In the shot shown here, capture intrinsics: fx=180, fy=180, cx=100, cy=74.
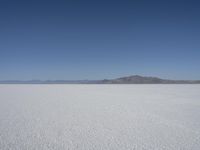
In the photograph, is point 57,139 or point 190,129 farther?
point 190,129

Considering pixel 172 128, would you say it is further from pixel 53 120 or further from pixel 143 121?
pixel 53 120

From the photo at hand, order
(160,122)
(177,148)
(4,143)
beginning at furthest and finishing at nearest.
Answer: (160,122), (4,143), (177,148)

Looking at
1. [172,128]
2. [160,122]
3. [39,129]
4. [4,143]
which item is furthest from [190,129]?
[4,143]

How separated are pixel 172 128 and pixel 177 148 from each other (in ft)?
4.01

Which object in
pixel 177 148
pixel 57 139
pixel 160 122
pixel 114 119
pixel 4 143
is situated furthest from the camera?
pixel 114 119

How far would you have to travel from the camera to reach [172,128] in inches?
166

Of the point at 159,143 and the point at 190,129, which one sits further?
the point at 190,129

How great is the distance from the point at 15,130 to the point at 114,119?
8.44ft

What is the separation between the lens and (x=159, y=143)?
3277 mm

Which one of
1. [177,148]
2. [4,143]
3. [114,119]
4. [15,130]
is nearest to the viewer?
[177,148]

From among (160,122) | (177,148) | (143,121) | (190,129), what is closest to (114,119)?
(143,121)

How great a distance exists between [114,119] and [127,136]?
1488 mm

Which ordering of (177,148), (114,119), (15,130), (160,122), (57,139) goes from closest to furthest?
(177,148) < (57,139) < (15,130) < (160,122) < (114,119)

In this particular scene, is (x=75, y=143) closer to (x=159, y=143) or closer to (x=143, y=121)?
(x=159, y=143)
